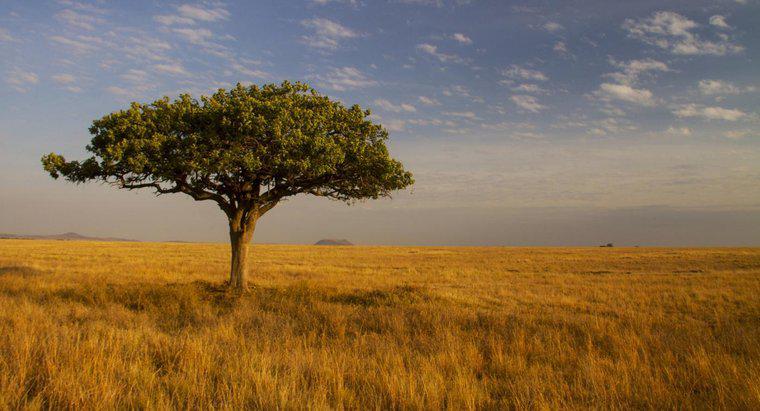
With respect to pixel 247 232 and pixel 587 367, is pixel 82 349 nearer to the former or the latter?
pixel 587 367

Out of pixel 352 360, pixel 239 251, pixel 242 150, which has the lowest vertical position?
pixel 352 360

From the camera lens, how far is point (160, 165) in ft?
51.3

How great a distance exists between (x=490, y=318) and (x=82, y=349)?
394 inches

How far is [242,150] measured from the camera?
51.4 ft

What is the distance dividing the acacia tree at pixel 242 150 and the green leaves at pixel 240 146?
39 millimetres

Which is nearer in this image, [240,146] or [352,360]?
[352,360]

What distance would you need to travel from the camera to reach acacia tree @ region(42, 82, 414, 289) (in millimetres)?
15242

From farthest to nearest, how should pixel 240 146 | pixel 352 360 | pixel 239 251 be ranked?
1. pixel 239 251
2. pixel 240 146
3. pixel 352 360

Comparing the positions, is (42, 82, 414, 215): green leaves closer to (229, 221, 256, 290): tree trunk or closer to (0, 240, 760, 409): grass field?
(229, 221, 256, 290): tree trunk

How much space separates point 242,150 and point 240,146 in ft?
0.65

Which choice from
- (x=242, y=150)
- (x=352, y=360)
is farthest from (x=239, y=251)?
(x=352, y=360)

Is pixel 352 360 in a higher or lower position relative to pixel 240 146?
lower

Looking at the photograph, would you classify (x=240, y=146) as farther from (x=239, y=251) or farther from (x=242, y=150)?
(x=239, y=251)

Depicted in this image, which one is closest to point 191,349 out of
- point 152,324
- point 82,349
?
point 82,349
